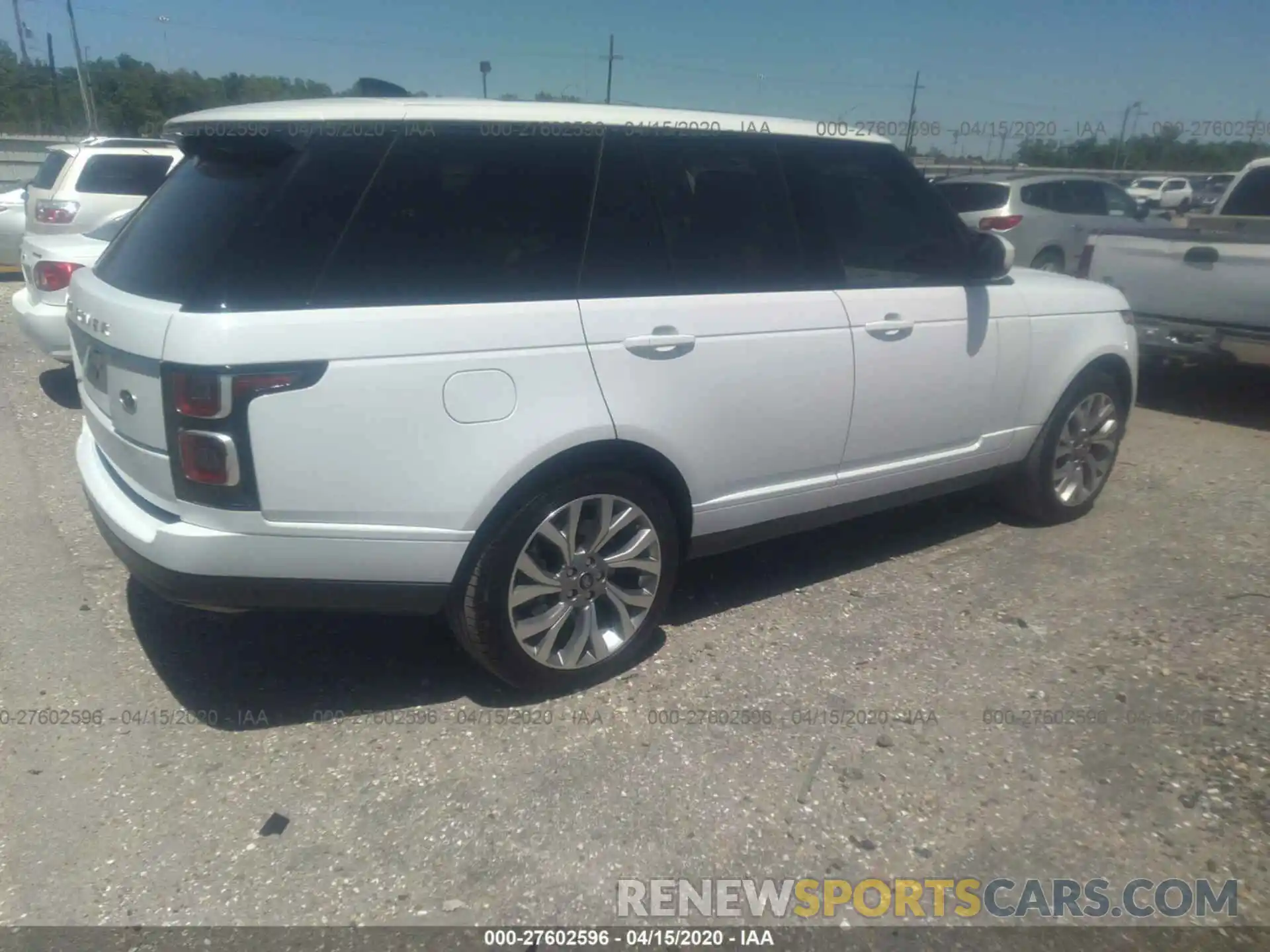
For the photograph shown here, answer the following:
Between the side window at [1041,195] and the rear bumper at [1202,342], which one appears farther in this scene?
the side window at [1041,195]

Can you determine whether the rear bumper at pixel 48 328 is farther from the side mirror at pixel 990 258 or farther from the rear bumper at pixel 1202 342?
the rear bumper at pixel 1202 342

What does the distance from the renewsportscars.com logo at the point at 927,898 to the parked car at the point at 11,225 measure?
40.4 feet

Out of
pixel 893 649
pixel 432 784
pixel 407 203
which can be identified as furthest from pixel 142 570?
pixel 893 649

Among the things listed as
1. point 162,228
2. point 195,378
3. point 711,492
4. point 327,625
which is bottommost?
point 327,625

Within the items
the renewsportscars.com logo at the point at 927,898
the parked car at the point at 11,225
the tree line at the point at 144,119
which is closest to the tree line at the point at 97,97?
the tree line at the point at 144,119

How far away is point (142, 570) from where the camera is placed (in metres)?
2.79

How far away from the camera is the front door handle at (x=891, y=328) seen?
376cm

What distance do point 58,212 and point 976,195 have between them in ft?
33.5

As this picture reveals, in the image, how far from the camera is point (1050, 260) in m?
12.1

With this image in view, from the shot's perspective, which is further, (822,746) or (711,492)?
(711,492)

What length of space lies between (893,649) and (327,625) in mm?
2192

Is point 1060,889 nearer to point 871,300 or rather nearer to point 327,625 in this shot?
point 871,300

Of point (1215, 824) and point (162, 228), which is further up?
point (162, 228)

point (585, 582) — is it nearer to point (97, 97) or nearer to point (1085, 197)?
point (1085, 197)
